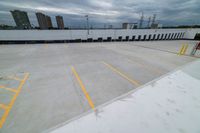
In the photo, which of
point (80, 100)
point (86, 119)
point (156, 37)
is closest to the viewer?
point (86, 119)

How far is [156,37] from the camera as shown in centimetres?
2681

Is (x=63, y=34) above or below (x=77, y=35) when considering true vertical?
→ above

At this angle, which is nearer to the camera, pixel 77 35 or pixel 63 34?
pixel 63 34

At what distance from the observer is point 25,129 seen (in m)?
1.94

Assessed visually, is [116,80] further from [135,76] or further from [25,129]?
[25,129]

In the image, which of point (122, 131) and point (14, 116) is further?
point (14, 116)

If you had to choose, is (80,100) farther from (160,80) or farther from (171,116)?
(160,80)

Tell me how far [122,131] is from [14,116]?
2776 mm

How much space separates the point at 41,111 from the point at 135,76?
411 cm

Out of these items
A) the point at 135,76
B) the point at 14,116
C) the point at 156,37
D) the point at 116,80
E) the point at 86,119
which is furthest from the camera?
the point at 156,37

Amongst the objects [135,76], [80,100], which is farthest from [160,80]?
[80,100]

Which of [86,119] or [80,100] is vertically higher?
[86,119]

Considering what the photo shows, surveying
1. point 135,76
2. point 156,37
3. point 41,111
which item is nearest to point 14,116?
point 41,111

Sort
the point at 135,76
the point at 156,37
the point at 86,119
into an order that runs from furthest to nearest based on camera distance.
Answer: the point at 156,37, the point at 135,76, the point at 86,119
